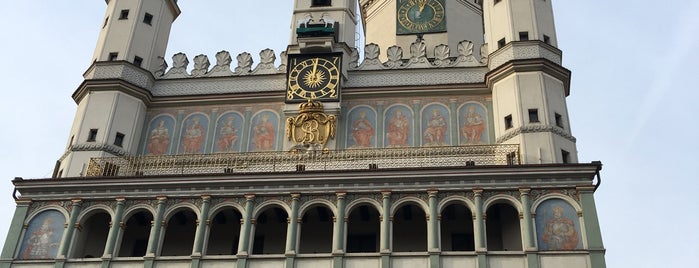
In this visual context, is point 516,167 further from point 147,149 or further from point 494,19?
point 147,149

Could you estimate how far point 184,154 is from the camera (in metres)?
26.5

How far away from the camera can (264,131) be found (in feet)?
89.8

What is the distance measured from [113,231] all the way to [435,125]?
11128 mm

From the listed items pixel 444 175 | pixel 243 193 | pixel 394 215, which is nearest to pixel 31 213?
pixel 243 193

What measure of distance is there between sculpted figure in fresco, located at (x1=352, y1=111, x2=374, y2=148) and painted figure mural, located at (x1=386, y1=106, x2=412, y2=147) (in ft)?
2.06

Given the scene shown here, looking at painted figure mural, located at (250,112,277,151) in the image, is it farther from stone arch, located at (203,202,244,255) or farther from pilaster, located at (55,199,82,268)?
pilaster, located at (55,199,82,268)

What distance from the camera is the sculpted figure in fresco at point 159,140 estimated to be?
27406 millimetres

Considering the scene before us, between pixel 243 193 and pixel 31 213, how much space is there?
269 inches

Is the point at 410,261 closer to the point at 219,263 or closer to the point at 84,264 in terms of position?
the point at 219,263

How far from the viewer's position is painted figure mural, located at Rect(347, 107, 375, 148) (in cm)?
2647

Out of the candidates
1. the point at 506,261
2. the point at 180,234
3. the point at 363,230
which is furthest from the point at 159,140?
the point at 506,261

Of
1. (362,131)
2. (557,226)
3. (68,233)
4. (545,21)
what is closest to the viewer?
(557,226)

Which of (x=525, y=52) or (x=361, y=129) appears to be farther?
(x=361, y=129)

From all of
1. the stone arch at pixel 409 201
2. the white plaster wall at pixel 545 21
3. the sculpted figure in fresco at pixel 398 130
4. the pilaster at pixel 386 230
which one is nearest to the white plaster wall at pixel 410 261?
the pilaster at pixel 386 230
